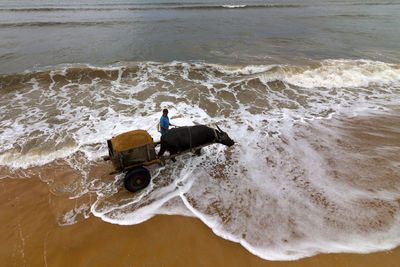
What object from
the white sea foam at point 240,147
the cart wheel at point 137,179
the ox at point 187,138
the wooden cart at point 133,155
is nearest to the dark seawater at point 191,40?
the white sea foam at point 240,147

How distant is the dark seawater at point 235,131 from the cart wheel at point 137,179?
9.8 inches

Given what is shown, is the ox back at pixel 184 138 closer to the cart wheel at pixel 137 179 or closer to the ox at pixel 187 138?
the ox at pixel 187 138

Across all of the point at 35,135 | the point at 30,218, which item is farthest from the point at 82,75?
the point at 30,218

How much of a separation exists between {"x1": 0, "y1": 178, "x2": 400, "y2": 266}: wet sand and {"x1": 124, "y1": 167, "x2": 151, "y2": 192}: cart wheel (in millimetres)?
959

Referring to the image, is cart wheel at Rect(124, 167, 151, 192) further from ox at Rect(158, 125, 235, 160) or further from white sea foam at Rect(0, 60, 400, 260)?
ox at Rect(158, 125, 235, 160)

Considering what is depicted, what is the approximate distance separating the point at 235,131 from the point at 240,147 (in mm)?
1042

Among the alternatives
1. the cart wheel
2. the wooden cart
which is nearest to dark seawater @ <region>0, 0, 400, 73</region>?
the wooden cart

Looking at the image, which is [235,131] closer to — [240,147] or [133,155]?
[240,147]

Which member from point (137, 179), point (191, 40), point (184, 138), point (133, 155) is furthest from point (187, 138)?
point (191, 40)

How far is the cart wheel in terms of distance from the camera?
16.1 ft

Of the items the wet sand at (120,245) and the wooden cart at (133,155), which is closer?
the wet sand at (120,245)

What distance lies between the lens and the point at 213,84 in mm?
12320

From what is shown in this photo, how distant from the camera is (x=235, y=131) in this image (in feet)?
26.1

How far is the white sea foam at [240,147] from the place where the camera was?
4.57m
